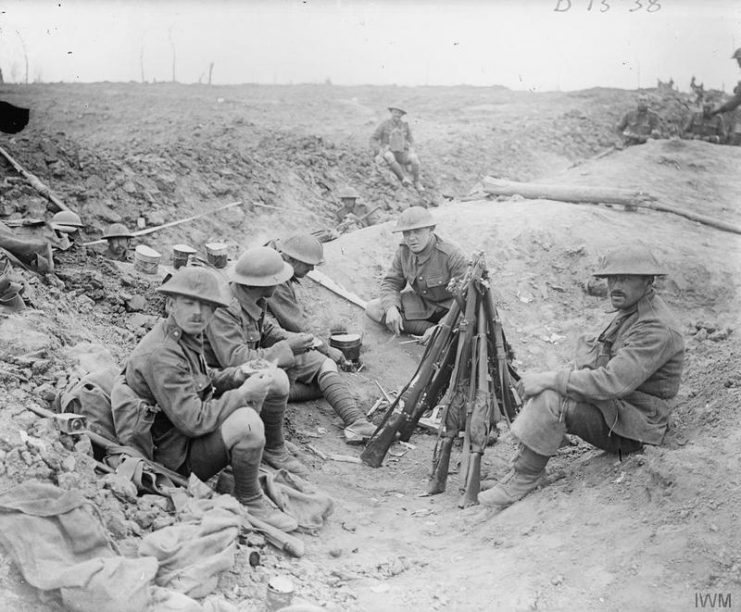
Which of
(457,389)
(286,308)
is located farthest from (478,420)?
(286,308)

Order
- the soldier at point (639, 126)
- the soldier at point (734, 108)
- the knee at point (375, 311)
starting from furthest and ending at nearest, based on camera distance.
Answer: the soldier at point (734, 108) → the soldier at point (639, 126) → the knee at point (375, 311)

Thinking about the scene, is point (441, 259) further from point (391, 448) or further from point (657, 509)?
point (657, 509)

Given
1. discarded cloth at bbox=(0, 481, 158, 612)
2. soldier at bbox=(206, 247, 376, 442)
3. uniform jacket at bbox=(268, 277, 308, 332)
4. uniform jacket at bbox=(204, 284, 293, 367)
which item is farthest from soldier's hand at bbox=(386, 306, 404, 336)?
discarded cloth at bbox=(0, 481, 158, 612)

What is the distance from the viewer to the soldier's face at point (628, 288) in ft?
14.3

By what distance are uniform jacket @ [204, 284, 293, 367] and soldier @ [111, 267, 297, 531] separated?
77cm

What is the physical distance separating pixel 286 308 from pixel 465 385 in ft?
6.57

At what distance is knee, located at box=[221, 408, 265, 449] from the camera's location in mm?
4152

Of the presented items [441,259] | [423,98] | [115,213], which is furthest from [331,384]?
[423,98]

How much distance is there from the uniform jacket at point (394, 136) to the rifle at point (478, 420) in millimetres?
9624

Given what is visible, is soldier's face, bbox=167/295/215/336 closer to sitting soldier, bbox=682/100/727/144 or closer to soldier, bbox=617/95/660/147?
soldier, bbox=617/95/660/147

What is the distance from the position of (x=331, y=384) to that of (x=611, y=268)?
9.02ft

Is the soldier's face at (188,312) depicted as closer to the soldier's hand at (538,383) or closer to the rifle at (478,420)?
the soldier's hand at (538,383)

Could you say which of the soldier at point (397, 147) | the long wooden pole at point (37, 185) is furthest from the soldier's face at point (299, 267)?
the soldier at point (397, 147)

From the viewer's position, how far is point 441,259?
24.2 feet
